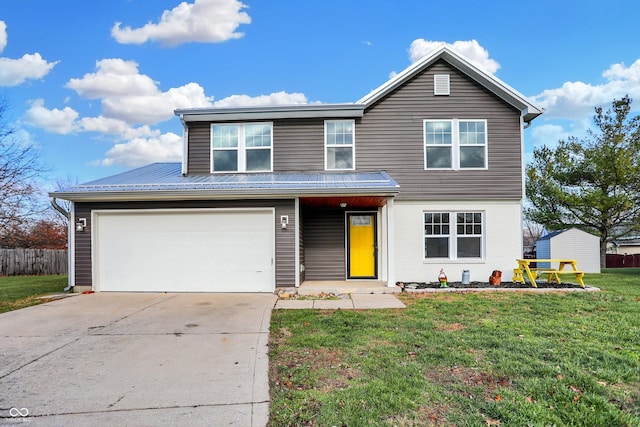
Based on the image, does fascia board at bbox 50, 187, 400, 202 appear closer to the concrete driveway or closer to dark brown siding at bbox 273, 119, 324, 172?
dark brown siding at bbox 273, 119, 324, 172

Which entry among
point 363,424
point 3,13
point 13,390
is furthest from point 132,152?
point 363,424

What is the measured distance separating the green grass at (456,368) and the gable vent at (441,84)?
696cm

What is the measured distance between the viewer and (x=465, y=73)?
1127 centimetres

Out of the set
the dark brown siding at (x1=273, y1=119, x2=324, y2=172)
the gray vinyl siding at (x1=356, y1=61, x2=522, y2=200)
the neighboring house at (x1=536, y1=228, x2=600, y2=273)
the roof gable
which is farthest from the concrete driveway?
the neighboring house at (x1=536, y1=228, x2=600, y2=273)

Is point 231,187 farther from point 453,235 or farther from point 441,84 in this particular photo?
point 441,84

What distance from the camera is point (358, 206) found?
1120 centimetres

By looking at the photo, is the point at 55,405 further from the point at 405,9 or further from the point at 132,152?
the point at 132,152

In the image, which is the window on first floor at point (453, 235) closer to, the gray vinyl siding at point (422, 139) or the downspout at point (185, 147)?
the gray vinyl siding at point (422, 139)

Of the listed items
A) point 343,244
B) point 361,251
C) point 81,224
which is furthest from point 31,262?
point 361,251

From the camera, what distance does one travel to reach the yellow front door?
1135 cm

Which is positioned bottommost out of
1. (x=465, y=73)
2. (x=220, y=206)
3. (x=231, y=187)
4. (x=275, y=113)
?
(x=220, y=206)

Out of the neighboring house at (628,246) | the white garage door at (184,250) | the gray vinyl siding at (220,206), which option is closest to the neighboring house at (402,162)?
the gray vinyl siding at (220,206)

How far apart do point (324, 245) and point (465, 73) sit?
22.3ft

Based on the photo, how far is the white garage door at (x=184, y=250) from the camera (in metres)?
9.73
